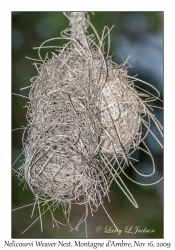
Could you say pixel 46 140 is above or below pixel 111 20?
below

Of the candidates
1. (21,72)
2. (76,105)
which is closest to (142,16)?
→ (21,72)

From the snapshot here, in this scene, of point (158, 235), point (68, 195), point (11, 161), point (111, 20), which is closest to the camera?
point (68, 195)

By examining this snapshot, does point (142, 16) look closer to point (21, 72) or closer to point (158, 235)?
point (21, 72)

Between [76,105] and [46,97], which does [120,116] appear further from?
[46,97]

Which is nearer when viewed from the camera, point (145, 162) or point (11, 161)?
point (11, 161)

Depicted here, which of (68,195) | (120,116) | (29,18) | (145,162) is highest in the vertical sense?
(29,18)

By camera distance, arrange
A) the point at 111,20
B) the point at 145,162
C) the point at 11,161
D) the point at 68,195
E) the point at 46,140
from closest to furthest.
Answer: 1. the point at 46,140
2. the point at 68,195
3. the point at 11,161
4. the point at 145,162
5. the point at 111,20
